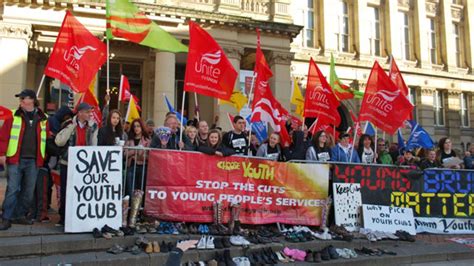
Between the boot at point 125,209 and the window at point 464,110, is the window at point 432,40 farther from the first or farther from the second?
the boot at point 125,209

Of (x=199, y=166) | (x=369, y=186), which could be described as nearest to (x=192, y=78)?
(x=199, y=166)

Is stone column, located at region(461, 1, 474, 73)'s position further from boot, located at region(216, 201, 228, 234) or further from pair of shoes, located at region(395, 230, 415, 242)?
boot, located at region(216, 201, 228, 234)

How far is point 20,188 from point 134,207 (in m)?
1.73

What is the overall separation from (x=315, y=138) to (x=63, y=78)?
4925 mm

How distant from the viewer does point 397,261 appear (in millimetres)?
6418

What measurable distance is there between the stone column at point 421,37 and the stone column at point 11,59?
24408mm

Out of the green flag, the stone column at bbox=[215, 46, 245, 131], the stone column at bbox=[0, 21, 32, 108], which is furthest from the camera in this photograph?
the stone column at bbox=[215, 46, 245, 131]

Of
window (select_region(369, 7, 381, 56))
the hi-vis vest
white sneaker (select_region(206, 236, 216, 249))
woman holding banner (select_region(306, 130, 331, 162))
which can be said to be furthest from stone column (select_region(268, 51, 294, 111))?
the hi-vis vest

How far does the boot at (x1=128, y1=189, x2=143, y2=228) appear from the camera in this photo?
6.14 m

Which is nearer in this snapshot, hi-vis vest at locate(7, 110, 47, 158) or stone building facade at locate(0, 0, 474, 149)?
hi-vis vest at locate(7, 110, 47, 158)

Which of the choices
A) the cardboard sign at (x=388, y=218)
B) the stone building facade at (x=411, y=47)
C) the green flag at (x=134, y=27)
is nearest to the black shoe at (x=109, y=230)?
the green flag at (x=134, y=27)

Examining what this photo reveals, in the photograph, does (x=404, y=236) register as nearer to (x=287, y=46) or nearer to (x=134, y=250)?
(x=134, y=250)

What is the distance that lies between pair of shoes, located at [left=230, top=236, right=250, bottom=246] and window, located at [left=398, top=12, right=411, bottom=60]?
25.4 metres

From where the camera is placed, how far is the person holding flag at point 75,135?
6148mm
